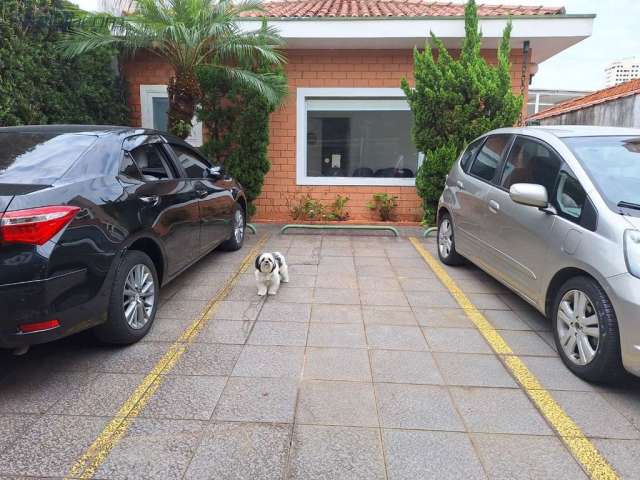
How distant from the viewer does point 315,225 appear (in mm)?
8469

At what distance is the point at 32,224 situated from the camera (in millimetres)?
2643

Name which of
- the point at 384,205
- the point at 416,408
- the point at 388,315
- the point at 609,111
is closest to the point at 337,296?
the point at 388,315

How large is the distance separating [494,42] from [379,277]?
5.52 meters

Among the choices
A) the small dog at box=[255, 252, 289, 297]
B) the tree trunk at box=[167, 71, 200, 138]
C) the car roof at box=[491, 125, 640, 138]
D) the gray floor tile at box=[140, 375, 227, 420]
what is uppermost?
the tree trunk at box=[167, 71, 200, 138]

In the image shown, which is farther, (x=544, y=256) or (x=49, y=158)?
(x=544, y=256)

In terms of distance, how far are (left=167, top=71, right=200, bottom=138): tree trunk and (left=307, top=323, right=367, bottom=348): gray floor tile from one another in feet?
15.1

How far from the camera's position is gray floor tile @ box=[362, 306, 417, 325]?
4.16 meters

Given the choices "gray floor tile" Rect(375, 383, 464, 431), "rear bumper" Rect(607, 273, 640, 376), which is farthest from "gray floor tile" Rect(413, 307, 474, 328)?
"rear bumper" Rect(607, 273, 640, 376)

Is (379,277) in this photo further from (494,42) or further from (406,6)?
(406,6)

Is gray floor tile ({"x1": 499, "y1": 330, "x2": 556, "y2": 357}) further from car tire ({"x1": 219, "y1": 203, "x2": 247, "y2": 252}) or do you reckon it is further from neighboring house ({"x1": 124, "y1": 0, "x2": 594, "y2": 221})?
neighboring house ({"x1": 124, "y1": 0, "x2": 594, "y2": 221})

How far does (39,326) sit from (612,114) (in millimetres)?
12422

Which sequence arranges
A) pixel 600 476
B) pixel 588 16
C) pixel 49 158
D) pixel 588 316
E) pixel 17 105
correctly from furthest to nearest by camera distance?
pixel 588 16 → pixel 17 105 → pixel 49 158 → pixel 588 316 → pixel 600 476

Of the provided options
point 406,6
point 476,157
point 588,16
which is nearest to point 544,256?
point 476,157

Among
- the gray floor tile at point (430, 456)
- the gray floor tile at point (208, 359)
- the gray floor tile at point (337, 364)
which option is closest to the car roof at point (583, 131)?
the gray floor tile at point (337, 364)
